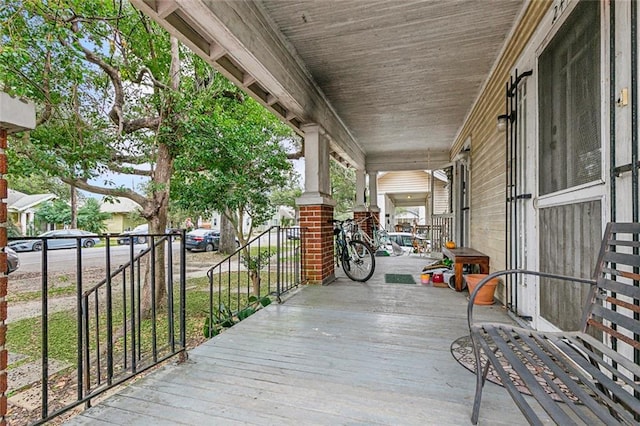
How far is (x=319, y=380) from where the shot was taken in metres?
1.69

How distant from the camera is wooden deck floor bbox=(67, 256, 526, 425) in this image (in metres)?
1.38

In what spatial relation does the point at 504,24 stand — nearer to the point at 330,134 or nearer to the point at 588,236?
the point at 588,236

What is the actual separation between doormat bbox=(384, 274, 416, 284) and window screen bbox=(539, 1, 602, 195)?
7.90ft

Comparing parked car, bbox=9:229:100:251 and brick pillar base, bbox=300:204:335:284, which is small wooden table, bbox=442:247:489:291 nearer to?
brick pillar base, bbox=300:204:335:284

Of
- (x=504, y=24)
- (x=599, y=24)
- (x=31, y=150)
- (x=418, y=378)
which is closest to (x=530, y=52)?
(x=504, y=24)

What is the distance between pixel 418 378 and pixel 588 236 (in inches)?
48.9

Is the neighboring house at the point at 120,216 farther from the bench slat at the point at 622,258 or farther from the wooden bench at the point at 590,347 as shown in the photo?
the bench slat at the point at 622,258

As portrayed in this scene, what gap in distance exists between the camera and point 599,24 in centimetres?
157

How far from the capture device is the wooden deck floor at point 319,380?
1.38 metres

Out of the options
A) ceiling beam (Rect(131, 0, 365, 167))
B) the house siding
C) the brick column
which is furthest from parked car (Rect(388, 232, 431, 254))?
the brick column

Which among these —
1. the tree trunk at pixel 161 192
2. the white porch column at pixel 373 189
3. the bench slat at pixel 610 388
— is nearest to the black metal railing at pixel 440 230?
the white porch column at pixel 373 189

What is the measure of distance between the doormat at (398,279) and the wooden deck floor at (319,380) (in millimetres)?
1530

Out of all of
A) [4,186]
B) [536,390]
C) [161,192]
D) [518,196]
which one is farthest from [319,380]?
[161,192]

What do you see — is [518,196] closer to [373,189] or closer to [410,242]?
[373,189]
